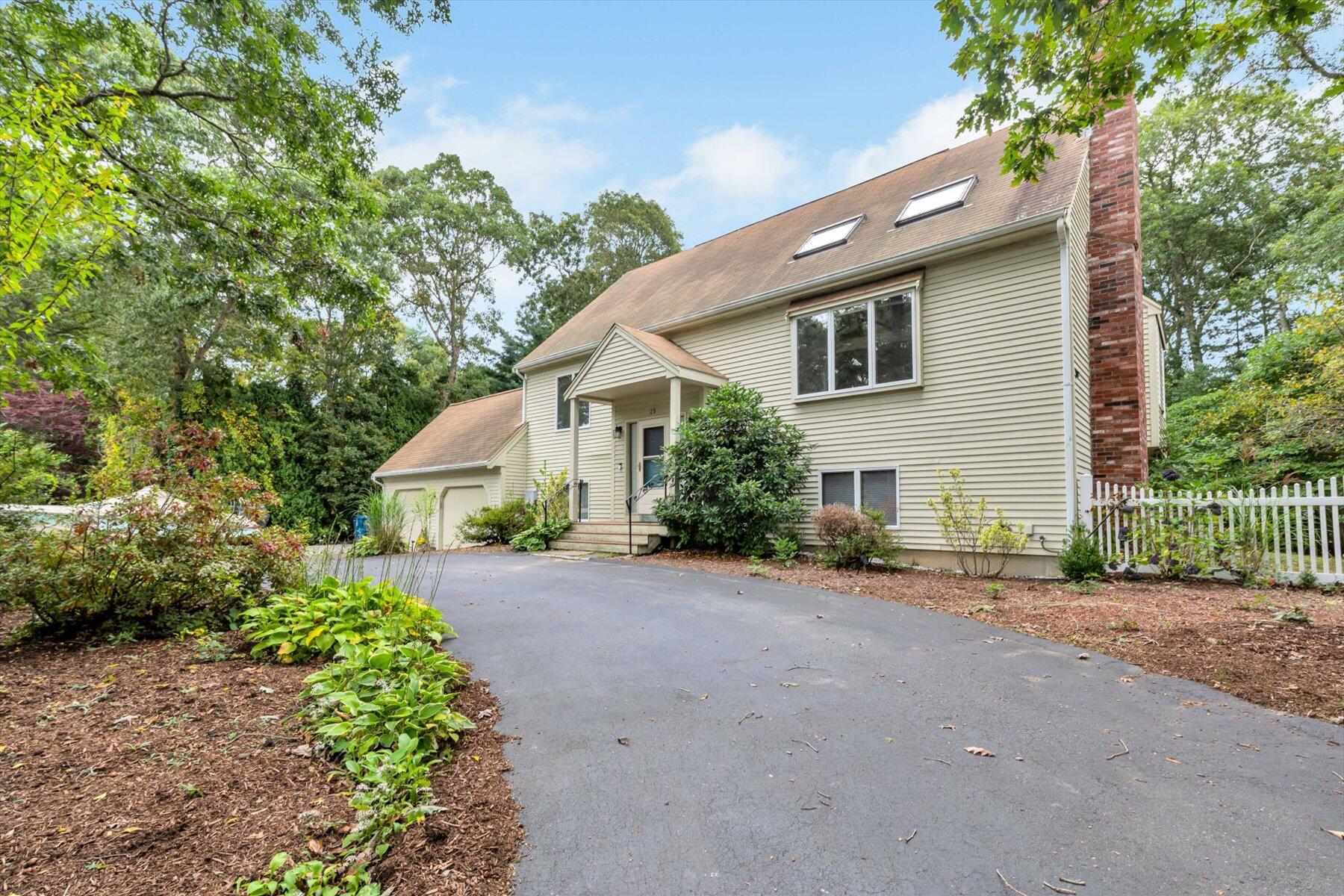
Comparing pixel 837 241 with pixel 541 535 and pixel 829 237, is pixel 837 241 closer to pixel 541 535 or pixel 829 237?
pixel 829 237

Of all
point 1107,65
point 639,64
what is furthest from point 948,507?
point 639,64

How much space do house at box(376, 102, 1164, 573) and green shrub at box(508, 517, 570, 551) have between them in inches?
15.8

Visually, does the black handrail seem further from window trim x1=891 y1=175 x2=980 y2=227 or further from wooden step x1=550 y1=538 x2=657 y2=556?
window trim x1=891 y1=175 x2=980 y2=227

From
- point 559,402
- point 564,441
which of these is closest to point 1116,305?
point 564,441

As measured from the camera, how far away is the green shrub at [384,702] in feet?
8.64

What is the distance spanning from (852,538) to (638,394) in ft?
19.9

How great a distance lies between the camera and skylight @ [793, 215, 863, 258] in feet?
36.4

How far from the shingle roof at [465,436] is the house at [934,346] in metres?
4.41

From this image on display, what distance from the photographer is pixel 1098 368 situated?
30.1 feet

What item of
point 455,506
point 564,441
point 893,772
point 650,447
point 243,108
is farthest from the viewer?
point 455,506

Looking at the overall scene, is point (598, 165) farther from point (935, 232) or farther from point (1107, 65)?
point (1107, 65)

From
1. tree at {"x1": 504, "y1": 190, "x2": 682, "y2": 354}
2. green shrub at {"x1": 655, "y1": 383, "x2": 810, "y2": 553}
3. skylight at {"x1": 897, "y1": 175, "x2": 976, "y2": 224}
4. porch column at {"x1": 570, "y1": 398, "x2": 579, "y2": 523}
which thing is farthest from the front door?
tree at {"x1": 504, "y1": 190, "x2": 682, "y2": 354}

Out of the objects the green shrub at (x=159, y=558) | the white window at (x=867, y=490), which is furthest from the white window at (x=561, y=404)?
the green shrub at (x=159, y=558)

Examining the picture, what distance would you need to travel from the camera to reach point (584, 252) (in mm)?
28578
